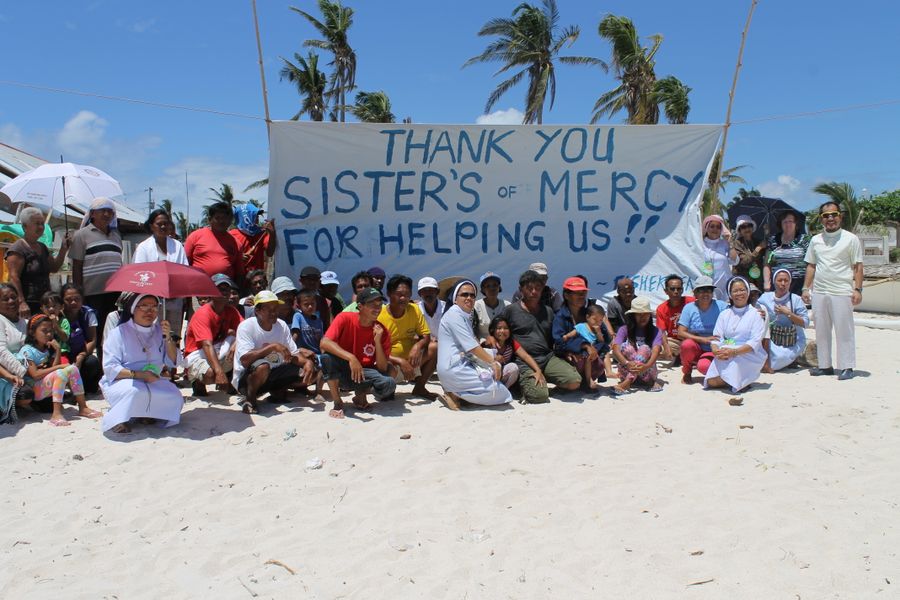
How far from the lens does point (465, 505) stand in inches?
126

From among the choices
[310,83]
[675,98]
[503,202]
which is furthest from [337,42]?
[503,202]

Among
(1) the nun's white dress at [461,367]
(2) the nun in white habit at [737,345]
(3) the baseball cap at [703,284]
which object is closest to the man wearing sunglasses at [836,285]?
(2) the nun in white habit at [737,345]

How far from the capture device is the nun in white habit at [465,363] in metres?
4.95

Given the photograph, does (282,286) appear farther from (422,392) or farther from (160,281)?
(422,392)

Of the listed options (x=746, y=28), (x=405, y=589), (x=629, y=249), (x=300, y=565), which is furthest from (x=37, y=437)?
(x=746, y=28)

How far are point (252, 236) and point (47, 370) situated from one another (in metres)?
2.24

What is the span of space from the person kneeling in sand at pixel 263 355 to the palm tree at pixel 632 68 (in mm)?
18777

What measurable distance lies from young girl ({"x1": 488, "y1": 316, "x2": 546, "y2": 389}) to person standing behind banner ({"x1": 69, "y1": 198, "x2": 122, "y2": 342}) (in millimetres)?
3251

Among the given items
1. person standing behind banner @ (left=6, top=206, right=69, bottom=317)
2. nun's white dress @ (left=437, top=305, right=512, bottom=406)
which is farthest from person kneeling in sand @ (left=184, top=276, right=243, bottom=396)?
nun's white dress @ (left=437, top=305, right=512, bottom=406)

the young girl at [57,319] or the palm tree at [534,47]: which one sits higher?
the palm tree at [534,47]

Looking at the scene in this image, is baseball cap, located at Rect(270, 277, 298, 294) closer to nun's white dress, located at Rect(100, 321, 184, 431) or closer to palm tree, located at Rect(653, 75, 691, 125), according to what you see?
nun's white dress, located at Rect(100, 321, 184, 431)

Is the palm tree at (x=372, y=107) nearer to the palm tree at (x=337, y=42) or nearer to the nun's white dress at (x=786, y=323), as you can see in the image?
the palm tree at (x=337, y=42)

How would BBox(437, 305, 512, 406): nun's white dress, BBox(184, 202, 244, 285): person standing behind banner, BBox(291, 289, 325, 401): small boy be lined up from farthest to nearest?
BBox(184, 202, 244, 285): person standing behind banner, BBox(291, 289, 325, 401): small boy, BBox(437, 305, 512, 406): nun's white dress

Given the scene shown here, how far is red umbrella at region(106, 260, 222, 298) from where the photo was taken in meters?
4.08
